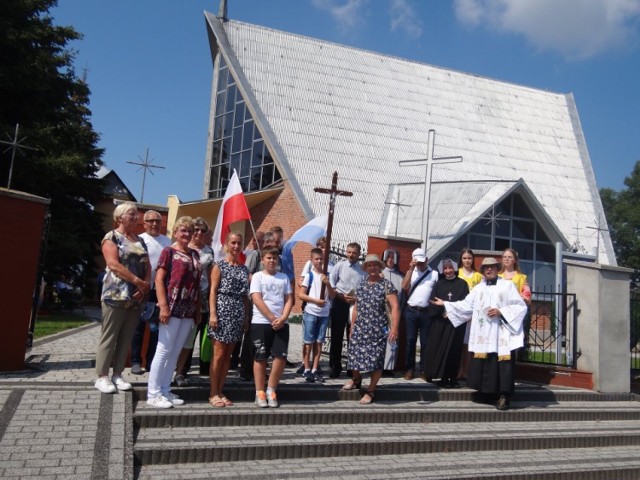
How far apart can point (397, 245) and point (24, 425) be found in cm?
648

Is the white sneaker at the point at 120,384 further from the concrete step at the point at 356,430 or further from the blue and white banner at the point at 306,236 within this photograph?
the blue and white banner at the point at 306,236

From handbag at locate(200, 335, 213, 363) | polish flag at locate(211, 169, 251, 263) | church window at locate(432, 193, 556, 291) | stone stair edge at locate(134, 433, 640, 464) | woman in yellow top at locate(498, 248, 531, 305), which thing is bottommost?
stone stair edge at locate(134, 433, 640, 464)

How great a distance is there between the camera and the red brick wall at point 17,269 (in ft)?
22.1

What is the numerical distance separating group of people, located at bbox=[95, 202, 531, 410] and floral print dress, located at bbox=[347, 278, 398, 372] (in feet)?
0.04

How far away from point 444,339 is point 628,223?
5285 centimetres

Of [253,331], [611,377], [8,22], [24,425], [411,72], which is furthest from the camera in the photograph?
[411,72]

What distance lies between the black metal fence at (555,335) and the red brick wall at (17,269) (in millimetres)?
6287

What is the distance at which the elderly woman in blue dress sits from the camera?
267 inches

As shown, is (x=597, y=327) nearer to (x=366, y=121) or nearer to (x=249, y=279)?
(x=249, y=279)

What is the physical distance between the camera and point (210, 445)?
4.96 meters

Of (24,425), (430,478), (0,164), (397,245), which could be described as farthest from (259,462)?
(0,164)

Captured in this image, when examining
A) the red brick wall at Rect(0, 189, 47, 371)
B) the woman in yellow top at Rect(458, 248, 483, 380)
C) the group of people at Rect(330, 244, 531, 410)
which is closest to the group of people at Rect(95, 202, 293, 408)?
the group of people at Rect(330, 244, 531, 410)

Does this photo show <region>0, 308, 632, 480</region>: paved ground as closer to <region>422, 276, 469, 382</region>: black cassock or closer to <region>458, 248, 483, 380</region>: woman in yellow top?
<region>422, 276, 469, 382</region>: black cassock

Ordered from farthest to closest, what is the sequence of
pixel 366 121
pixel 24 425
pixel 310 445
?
pixel 366 121
pixel 310 445
pixel 24 425
